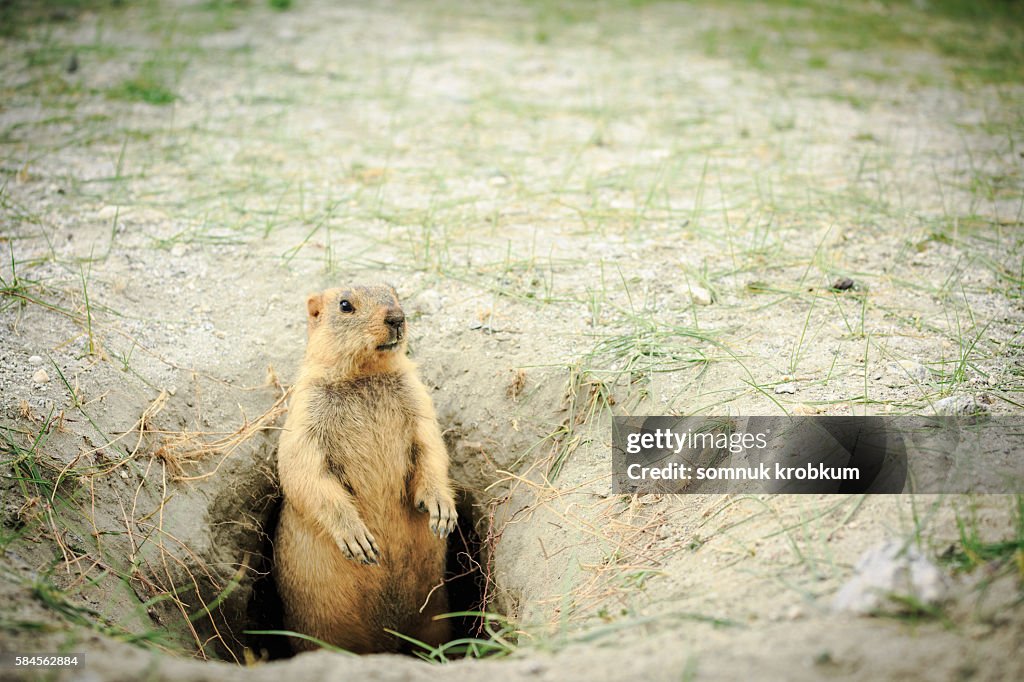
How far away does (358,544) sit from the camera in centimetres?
359

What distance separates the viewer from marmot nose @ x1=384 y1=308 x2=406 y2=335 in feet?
11.9

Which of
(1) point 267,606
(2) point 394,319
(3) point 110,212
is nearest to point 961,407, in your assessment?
(2) point 394,319

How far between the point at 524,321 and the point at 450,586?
156 cm

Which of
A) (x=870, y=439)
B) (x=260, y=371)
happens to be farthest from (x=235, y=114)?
(x=870, y=439)

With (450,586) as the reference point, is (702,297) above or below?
above

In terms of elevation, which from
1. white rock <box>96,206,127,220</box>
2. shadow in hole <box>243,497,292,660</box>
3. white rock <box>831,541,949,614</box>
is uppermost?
white rock <box>96,206,127,220</box>

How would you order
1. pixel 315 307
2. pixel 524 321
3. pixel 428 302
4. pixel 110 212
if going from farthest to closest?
pixel 110 212, pixel 428 302, pixel 524 321, pixel 315 307

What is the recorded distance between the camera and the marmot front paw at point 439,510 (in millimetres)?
3717

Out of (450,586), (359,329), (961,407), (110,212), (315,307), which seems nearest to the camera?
(961,407)

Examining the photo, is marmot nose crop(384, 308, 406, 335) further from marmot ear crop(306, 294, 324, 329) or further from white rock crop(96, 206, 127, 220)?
white rock crop(96, 206, 127, 220)

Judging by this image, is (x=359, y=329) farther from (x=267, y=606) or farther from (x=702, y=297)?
(x=702, y=297)

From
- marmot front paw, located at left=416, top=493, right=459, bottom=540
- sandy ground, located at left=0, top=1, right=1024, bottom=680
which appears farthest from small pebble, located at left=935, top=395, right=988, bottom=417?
marmot front paw, located at left=416, top=493, right=459, bottom=540

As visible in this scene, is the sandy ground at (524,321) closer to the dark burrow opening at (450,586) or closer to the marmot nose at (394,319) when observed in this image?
the dark burrow opening at (450,586)

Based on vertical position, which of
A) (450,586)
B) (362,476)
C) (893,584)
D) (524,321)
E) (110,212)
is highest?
(110,212)
